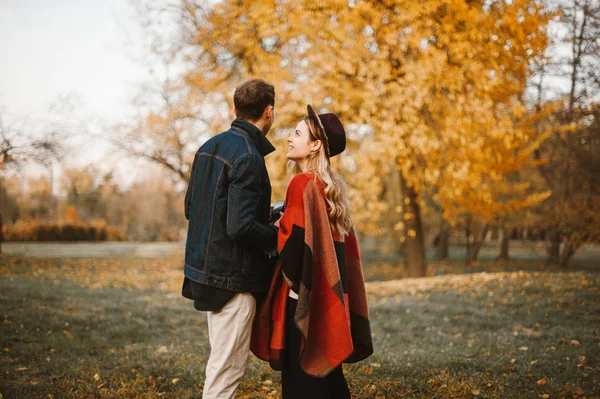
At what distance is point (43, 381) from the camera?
13.1 feet

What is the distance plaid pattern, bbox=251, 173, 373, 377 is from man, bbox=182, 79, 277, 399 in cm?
11

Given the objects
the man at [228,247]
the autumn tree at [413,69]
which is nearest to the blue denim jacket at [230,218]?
the man at [228,247]

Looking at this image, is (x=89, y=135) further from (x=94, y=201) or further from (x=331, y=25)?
(x=94, y=201)

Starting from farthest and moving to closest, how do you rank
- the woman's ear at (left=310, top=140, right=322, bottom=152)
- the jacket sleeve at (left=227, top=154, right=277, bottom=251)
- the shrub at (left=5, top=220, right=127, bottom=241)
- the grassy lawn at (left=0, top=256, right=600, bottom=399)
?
the shrub at (left=5, top=220, right=127, bottom=241)
the grassy lawn at (left=0, top=256, right=600, bottom=399)
the woman's ear at (left=310, top=140, right=322, bottom=152)
the jacket sleeve at (left=227, top=154, right=277, bottom=251)

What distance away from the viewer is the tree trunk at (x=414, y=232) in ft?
39.4

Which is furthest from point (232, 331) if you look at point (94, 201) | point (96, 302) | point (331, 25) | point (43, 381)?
point (94, 201)

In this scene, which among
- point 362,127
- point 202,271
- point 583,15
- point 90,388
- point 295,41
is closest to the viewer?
point 202,271

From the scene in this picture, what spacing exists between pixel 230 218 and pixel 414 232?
10.1m

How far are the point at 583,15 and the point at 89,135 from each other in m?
18.3

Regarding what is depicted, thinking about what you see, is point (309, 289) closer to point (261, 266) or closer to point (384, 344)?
point (261, 266)

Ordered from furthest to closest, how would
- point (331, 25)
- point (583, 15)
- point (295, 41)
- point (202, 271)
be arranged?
point (583, 15) → point (295, 41) → point (331, 25) → point (202, 271)

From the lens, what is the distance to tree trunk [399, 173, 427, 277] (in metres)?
12.0

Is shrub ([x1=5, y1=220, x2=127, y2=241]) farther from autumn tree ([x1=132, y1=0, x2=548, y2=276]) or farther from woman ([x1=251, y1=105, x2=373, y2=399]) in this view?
woman ([x1=251, y1=105, x2=373, y2=399])

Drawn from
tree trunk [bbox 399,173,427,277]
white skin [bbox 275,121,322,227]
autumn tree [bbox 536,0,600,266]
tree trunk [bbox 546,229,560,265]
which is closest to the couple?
white skin [bbox 275,121,322,227]
